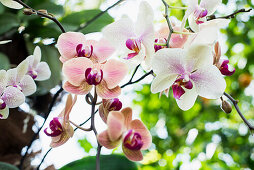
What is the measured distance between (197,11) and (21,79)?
0.86 feet

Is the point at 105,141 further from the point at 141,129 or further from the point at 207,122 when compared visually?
the point at 207,122

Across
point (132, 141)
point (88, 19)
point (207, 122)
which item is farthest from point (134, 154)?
point (207, 122)

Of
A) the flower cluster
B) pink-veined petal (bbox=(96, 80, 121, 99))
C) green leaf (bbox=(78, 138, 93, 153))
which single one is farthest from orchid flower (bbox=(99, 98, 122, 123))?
green leaf (bbox=(78, 138, 93, 153))

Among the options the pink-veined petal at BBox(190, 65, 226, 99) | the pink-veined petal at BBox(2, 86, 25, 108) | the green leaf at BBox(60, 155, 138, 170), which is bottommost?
the green leaf at BBox(60, 155, 138, 170)

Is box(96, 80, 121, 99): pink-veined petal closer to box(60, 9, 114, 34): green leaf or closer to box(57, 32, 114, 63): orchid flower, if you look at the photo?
box(57, 32, 114, 63): orchid flower

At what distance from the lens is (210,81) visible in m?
0.35

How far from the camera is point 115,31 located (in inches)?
14.5

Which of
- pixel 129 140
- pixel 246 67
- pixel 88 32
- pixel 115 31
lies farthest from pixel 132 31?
pixel 246 67

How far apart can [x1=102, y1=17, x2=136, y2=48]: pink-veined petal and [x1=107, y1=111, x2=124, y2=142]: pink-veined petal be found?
0.12 metres

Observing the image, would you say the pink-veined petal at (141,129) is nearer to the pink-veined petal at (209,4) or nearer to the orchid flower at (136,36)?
the orchid flower at (136,36)

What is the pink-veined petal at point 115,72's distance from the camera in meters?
0.35

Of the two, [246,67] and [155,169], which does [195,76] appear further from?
[246,67]

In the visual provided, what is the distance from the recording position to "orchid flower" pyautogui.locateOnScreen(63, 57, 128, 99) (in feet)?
1.10

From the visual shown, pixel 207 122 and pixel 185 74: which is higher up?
pixel 185 74
